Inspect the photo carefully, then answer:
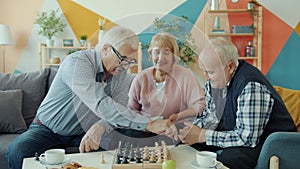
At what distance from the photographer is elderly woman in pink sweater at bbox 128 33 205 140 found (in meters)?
1.37

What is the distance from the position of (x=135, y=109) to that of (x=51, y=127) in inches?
31.2

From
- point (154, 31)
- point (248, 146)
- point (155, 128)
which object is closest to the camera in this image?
point (154, 31)

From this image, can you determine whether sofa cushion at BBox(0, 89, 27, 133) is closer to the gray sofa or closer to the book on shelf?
the gray sofa

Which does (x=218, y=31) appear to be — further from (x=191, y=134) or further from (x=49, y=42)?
(x=191, y=134)

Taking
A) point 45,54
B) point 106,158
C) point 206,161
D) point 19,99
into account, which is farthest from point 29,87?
point 45,54

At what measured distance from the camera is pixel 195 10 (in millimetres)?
4832

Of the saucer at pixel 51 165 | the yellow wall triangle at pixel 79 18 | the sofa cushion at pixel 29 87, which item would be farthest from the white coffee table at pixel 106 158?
the yellow wall triangle at pixel 79 18

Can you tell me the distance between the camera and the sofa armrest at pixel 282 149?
1552 mm

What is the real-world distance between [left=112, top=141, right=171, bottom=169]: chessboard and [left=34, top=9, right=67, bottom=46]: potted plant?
3.31m

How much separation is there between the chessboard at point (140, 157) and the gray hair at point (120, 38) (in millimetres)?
423

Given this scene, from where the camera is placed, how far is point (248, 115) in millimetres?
1651

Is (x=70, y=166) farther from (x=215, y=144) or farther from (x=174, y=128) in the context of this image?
(x=215, y=144)

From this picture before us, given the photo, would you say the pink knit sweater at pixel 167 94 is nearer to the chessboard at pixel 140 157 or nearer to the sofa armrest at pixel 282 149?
the chessboard at pixel 140 157

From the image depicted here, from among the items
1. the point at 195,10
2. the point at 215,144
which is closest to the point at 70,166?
the point at 215,144
